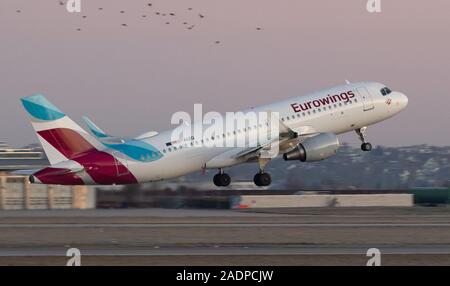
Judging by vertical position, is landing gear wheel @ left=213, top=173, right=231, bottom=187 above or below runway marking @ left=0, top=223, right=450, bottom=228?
above

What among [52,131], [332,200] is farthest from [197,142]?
[332,200]

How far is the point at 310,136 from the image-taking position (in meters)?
72.7

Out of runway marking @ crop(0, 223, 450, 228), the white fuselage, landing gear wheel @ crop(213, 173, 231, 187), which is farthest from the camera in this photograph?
landing gear wheel @ crop(213, 173, 231, 187)

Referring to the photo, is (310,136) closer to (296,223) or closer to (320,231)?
(296,223)

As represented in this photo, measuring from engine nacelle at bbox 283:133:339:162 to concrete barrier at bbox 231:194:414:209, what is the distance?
36.0m

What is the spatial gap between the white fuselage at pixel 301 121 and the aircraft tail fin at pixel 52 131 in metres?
4.16

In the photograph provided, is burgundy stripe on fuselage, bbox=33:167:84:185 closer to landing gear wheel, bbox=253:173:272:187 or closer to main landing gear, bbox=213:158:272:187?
main landing gear, bbox=213:158:272:187

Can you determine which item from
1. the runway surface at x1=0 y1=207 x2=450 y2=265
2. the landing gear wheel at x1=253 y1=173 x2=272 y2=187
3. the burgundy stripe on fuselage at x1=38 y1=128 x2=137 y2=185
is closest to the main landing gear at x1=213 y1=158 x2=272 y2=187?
the landing gear wheel at x1=253 y1=173 x2=272 y2=187

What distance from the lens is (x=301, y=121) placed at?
71.7m

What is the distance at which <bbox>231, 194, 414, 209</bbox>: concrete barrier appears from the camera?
111m

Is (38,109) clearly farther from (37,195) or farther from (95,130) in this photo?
(37,195)

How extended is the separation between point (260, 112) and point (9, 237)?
21318 mm

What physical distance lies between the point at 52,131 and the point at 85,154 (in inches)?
107

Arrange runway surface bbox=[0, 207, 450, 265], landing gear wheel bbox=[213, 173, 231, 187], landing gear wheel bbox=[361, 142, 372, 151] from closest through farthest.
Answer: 1. runway surface bbox=[0, 207, 450, 265]
2. landing gear wheel bbox=[213, 173, 231, 187]
3. landing gear wheel bbox=[361, 142, 372, 151]
